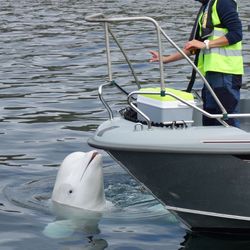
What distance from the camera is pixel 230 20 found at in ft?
23.4

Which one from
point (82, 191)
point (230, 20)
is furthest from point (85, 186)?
point (230, 20)

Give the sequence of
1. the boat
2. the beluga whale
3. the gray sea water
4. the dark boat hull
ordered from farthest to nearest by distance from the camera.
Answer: the beluga whale
the gray sea water
the dark boat hull
the boat

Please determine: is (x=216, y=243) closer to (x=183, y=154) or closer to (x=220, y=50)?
(x=183, y=154)

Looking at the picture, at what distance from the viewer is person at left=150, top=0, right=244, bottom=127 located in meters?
7.12

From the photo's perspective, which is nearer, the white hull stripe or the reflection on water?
the white hull stripe

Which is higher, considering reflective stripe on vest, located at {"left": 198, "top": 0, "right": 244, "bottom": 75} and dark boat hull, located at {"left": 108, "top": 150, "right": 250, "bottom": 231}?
reflective stripe on vest, located at {"left": 198, "top": 0, "right": 244, "bottom": 75}

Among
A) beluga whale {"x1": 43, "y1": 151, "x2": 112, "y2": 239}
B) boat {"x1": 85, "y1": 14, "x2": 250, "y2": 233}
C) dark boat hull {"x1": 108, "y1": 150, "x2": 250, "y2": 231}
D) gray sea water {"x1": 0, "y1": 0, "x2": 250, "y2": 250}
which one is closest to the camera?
boat {"x1": 85, "y1": 14, "x2": 250, "y2": 233}

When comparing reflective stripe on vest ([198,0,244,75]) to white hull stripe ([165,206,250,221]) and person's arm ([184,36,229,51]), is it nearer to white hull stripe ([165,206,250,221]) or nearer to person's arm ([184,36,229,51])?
person's arm ([184,36,229,51])

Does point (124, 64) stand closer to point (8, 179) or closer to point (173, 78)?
point (173, 78)

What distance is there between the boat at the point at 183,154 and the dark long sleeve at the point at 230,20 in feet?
2.00

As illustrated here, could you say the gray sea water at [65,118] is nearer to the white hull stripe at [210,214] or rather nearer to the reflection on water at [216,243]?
the reflection on water at [216,243]

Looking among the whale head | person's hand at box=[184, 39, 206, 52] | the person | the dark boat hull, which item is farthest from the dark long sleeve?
the whale head

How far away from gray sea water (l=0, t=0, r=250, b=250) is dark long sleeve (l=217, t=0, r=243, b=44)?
1608 mm

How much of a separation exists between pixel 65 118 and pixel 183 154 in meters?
5.61
